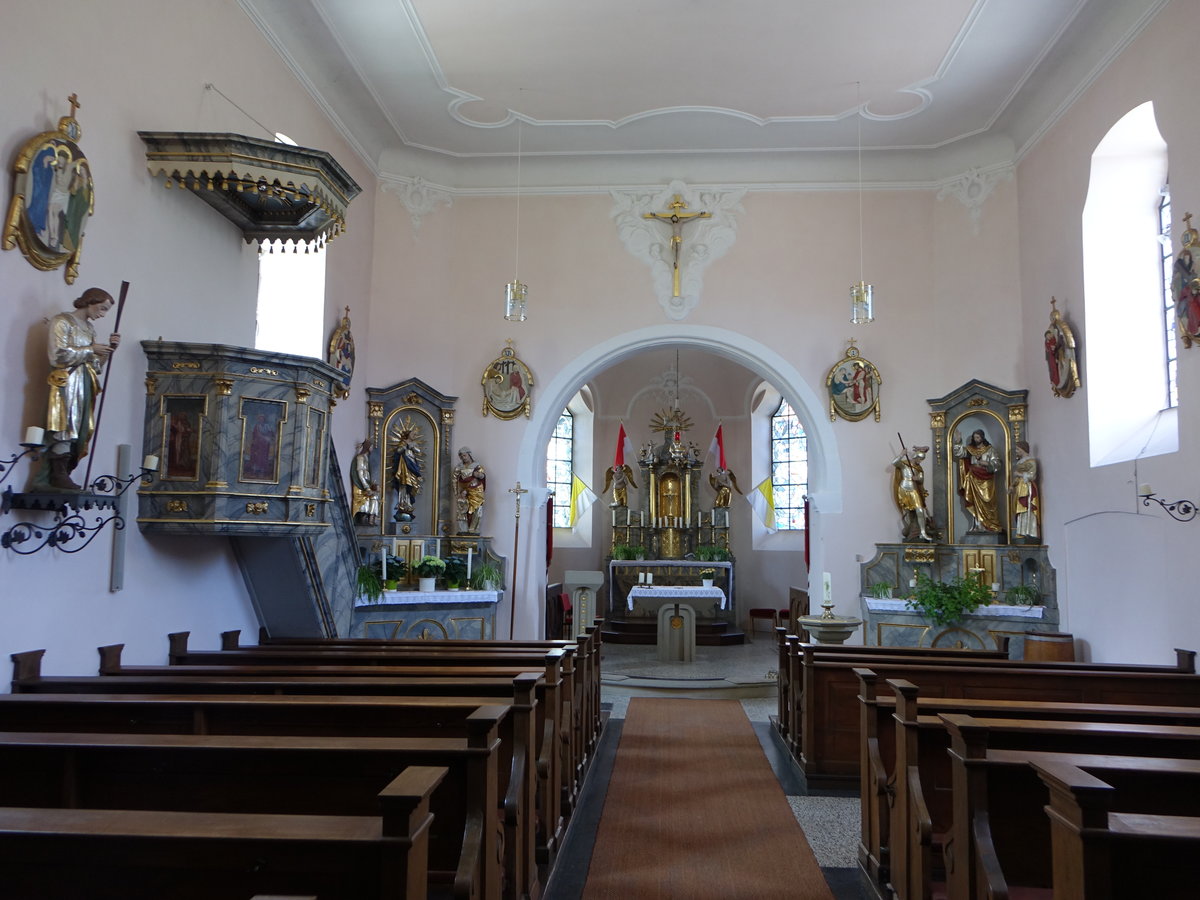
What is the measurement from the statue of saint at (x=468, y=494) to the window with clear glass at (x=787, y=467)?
702cm

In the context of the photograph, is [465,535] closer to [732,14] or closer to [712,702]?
[712,702]

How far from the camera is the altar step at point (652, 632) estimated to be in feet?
48.0

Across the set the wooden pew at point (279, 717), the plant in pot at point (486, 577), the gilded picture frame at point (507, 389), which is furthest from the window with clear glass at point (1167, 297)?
the wooden pew at point (279, 717)

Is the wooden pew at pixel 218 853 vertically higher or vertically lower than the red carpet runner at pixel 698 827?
higher

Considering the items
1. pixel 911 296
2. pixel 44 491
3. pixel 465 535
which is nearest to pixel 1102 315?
pixel 911 296

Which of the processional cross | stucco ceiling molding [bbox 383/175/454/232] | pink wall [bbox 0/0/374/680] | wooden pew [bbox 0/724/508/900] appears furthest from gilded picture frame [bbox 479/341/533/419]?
wooden pew [bbox 0/724/508/900]

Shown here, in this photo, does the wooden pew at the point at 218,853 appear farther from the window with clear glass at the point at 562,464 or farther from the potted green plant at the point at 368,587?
the window with clear glass at the point at 562,464

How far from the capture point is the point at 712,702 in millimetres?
9383

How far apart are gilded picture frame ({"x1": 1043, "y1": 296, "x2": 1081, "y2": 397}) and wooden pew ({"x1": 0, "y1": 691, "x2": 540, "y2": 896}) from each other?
297 inches

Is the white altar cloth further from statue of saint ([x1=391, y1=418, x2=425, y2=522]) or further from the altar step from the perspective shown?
statue of saint ([x1=391, y1=418, x2=425, y2=522])

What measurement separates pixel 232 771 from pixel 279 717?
2.58ft

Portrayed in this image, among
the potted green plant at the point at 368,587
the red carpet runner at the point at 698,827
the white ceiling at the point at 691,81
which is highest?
the white ceiling at the point at 691,81

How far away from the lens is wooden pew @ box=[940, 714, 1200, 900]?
2.74 metres

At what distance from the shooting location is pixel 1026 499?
10008 mm
